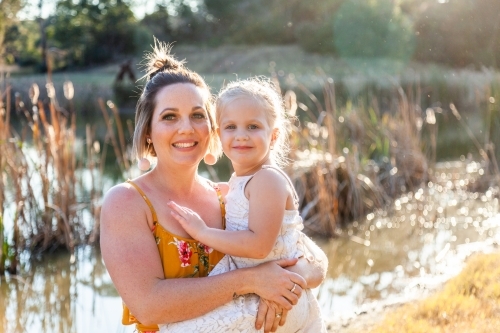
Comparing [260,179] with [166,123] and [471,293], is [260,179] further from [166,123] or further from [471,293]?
[471,293]

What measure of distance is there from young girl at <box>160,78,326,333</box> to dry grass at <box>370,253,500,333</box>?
112 cm

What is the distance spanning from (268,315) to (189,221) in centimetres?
41

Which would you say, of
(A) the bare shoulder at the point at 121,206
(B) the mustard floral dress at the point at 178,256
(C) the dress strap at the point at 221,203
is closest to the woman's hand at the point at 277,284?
(B) the mustard floral dress at the point at 178,256

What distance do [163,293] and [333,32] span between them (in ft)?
86.6

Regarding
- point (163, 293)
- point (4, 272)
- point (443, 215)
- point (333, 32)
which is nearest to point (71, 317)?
point (4, 272)

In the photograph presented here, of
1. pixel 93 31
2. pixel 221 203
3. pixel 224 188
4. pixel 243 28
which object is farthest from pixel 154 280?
pixel 93 31

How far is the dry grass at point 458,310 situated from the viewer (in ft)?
10.3

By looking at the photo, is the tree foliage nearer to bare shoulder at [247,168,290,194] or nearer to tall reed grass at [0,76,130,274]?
tall reed grass at [0,76,130,274]

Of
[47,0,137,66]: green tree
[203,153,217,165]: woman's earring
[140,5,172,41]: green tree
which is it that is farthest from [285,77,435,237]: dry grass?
[140,5,172,41]: green tree

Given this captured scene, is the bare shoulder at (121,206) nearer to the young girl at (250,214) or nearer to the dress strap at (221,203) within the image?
the young girl at (250,214)

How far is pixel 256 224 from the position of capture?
213cm

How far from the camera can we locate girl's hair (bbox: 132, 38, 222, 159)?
234 centimetres

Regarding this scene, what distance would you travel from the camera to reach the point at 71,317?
487 cm

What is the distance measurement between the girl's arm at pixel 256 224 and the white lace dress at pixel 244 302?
0.09 m
